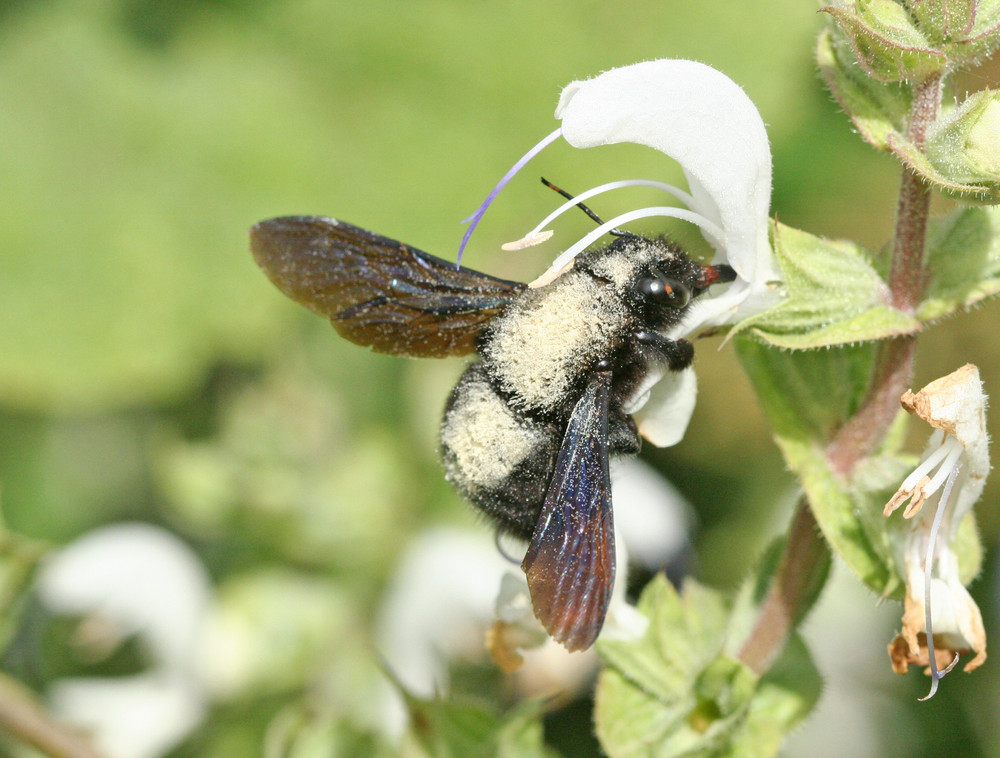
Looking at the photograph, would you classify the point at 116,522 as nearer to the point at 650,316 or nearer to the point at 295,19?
the point at 295,19

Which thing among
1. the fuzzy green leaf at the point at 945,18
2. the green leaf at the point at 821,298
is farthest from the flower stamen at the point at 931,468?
the fuzzy green leaf at the point at 945,18

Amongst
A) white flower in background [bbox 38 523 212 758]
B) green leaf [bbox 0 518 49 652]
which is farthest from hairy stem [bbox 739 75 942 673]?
white flower in background [bbox 38 523 212 758]

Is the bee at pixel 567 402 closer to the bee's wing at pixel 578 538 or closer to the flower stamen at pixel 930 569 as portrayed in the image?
the bee's wing at pixel 578 538

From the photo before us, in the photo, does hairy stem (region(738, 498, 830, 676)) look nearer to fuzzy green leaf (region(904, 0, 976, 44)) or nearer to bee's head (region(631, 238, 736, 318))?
bee's head (region(631, 238, 736, 318))

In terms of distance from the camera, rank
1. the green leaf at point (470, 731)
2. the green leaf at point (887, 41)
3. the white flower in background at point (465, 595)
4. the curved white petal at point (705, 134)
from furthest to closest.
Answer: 1. the white flower in background at point (465, 595)
2. the green leaf at point (470, 731)
3. the curved white petal at point (705, 134)
4. the green leaf at point (887, 41)

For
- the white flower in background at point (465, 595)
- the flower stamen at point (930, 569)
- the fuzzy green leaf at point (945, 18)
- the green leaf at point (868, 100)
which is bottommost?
the white flower in background at point (465, 595)

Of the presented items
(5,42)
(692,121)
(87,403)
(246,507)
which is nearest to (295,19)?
(5,42)

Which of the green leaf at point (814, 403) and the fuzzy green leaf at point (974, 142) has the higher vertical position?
the fuzzy green leaf at point (974, 142)
